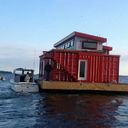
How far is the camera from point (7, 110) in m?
24.5

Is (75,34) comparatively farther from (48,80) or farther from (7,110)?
(7,110)

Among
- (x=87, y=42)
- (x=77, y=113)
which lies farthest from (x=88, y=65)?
(x=77, y=113)

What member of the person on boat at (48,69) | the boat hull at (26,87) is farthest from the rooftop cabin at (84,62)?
the boat hull at (26,87)

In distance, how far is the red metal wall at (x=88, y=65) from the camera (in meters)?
37.2

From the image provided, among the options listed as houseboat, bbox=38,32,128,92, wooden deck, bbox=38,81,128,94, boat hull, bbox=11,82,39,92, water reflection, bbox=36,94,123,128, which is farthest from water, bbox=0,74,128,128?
houseboat, bbox=38,32,128,92

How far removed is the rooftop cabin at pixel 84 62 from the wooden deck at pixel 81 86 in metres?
1.44

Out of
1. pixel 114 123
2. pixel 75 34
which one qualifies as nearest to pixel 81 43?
pixel 75 34

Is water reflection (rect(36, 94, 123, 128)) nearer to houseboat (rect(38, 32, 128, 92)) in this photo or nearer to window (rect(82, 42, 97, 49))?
houseboat (rect(38, 32, 128, 92))

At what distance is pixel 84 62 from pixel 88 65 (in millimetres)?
465

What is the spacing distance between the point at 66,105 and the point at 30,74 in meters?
13.6

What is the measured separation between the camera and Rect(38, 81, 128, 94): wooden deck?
116 feet

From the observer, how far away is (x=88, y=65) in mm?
37750

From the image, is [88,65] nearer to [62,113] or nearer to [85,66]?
[85,66]

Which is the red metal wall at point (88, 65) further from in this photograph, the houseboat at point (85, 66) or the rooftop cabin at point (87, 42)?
the rooftop cabin at point (87, 42)
